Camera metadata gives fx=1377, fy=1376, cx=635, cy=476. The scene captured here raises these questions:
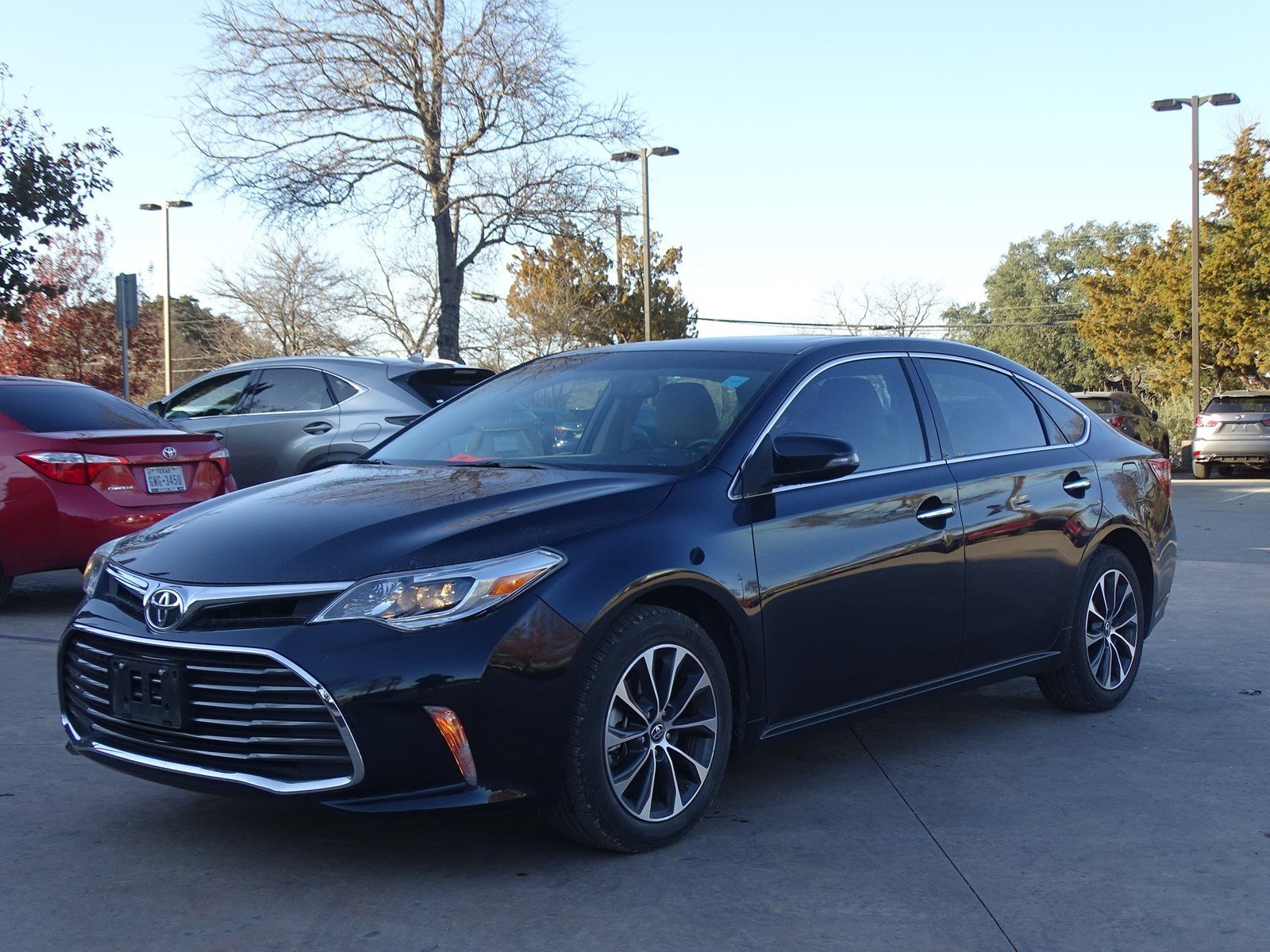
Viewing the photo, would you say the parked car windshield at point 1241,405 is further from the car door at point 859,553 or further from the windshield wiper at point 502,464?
the windshield wiper at point 502,464

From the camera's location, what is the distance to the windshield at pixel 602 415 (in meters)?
4.65

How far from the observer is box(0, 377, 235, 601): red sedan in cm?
777

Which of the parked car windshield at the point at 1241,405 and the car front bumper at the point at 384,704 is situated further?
the parked car windshield at the point at 1241,405

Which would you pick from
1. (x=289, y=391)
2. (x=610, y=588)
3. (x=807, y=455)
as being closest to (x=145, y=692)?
(x=610, y=588)

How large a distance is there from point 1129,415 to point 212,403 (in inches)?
668

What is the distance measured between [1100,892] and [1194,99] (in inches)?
1180

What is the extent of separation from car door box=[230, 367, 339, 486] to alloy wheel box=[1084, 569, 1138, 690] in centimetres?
716

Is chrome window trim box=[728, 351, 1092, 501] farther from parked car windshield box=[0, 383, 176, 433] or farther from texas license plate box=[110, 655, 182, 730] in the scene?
parked car windshield box=[0, 383, 176, 433]

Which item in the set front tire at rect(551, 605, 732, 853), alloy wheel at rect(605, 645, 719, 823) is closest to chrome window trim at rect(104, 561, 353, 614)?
front tire at rect(551, 605, 732, 853)

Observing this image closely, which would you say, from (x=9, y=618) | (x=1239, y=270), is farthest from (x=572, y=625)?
(x=1239, y=270)

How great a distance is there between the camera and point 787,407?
4.71 meters

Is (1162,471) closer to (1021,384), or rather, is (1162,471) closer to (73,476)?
(1021,384)

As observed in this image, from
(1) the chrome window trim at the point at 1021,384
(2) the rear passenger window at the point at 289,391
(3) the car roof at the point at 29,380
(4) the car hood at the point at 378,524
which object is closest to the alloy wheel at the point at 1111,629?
(1) the chrome window trim at the point at 1021,384

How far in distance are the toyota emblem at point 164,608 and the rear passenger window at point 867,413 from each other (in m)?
2.04
